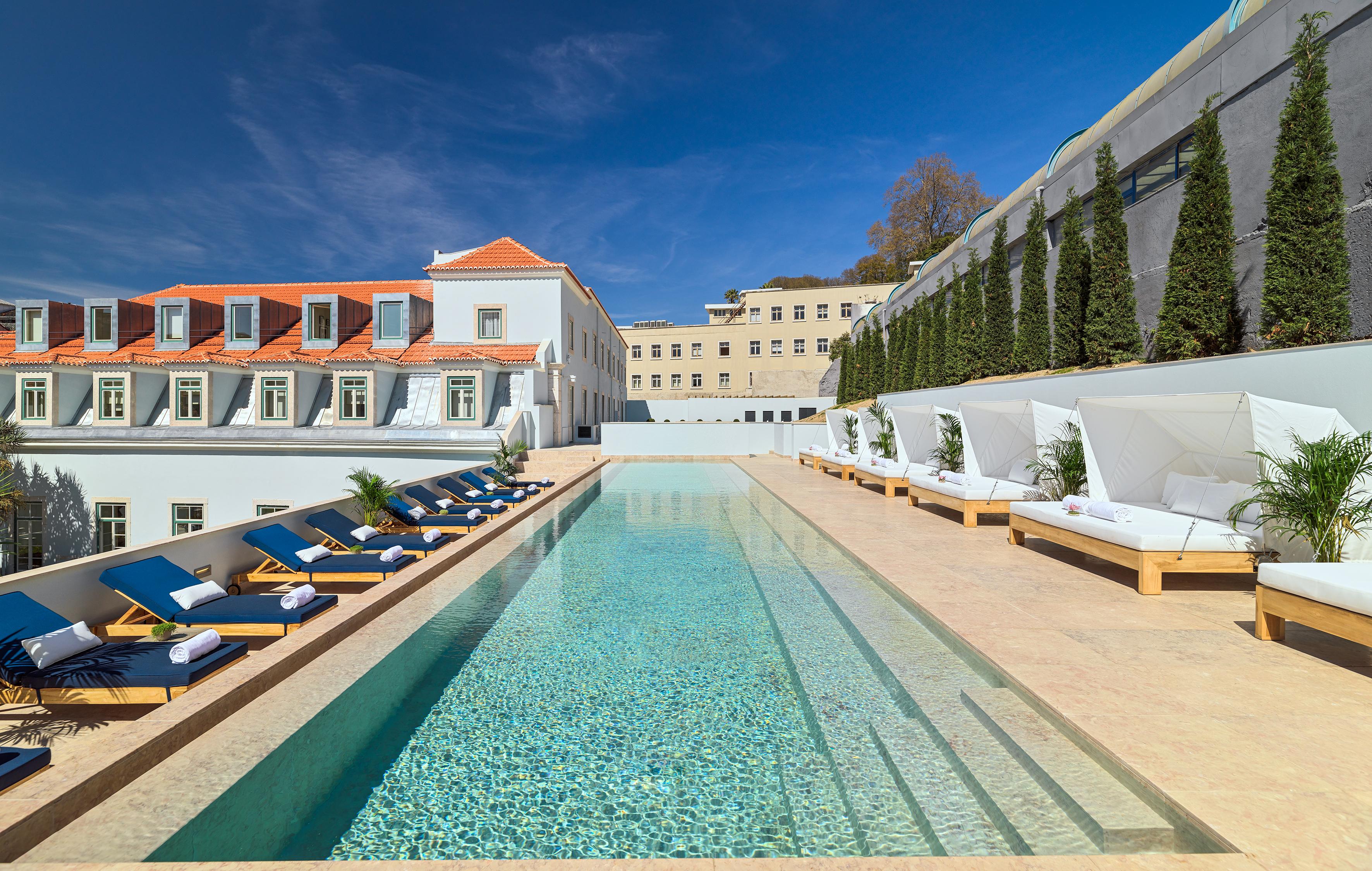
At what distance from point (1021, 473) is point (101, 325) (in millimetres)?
32356

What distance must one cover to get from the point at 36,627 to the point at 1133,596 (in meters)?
8.30

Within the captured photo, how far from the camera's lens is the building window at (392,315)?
24062mm

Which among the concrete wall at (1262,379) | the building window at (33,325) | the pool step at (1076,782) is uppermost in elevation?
the building window at (33,325)

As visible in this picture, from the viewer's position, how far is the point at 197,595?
5.05m

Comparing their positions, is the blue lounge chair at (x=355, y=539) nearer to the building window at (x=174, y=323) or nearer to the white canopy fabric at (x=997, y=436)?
the white canopy fabric at (x=997, y=436)

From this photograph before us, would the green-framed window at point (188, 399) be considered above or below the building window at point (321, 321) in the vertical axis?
below

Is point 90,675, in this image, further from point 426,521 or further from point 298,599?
point 426,521

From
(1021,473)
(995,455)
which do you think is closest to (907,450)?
(995,455)

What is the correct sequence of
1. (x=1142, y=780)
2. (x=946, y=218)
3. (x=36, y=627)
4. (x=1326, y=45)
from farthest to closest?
(x=946, y=218)
(x=1326, y=45)
(x=36, y=627)
(x=1142, y=780)

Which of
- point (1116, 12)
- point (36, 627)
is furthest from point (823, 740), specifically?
point (1116, 12)

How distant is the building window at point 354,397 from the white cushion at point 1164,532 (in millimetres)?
21933

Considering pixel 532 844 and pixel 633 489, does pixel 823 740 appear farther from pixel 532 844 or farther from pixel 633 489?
pixel 633 489

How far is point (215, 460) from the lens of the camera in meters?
21.2

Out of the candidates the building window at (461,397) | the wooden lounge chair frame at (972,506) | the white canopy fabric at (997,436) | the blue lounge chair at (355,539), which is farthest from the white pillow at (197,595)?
the building window at (461,397)
